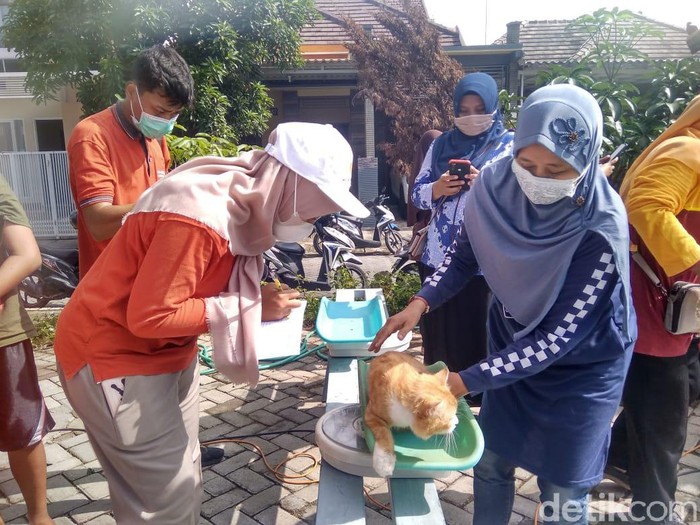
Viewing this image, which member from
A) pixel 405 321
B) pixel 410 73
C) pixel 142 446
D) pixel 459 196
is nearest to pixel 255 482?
pixel 142 446

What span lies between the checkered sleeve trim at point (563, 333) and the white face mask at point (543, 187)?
243mm

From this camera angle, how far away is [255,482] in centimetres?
319

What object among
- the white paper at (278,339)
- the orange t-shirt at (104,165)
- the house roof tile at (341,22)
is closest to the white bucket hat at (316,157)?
the white paper at (278,339)

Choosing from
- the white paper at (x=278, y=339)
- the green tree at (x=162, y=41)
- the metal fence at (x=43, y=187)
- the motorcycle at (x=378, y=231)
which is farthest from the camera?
the metal fence at (x=43, y=187)

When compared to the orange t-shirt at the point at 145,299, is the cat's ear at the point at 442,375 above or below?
below

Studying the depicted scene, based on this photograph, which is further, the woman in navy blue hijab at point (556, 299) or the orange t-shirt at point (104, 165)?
the orange t-shirt at point (104, 165)

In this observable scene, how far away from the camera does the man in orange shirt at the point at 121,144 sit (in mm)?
2609

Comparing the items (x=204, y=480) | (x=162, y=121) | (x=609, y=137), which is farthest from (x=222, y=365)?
(x=609, y=137)

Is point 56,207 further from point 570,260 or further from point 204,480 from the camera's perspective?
point 570,260

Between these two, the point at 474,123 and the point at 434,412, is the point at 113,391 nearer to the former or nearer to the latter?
the point at 434,412

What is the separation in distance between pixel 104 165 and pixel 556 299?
2109mm

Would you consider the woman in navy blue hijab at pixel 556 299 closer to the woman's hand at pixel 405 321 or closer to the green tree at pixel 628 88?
the woman's hand at pixel 405 321

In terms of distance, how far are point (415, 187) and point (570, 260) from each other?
1.74 m

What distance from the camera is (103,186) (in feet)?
8.64
